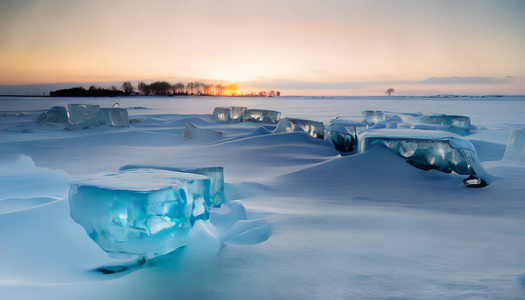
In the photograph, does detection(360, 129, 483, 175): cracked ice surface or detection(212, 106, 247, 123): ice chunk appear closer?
detection(360, 129, 483, 175): cracked ice surface

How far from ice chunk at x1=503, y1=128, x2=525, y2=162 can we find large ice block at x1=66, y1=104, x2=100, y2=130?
29.0 feet

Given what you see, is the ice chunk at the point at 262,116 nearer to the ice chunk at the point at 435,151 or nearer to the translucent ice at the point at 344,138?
the translucent ice at the point at 344,138

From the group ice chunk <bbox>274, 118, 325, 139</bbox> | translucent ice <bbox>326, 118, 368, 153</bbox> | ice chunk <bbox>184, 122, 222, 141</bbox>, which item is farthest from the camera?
ice chunk <bbox>184, 122, 222, 141</bbox>

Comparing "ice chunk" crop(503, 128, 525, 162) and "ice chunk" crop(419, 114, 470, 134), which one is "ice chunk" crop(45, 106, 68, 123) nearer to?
"ice chunk" crop(419, 114, 470, 134)

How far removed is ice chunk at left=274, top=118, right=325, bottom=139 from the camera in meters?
7.03

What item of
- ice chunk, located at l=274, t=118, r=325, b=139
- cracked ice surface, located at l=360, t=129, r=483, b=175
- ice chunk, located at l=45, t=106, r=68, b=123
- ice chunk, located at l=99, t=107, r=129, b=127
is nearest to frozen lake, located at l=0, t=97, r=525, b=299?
cracked ice surface, located at l=360, t=129, r=483, b=175

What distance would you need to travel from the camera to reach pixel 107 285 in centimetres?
149

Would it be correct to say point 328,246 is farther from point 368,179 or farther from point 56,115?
point 56,115

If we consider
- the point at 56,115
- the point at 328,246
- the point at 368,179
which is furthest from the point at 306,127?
the point at 56,115

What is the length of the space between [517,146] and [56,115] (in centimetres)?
1046

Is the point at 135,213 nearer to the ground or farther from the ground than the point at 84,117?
nearer to the ground

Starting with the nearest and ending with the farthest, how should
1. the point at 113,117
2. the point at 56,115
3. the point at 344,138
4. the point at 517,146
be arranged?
the point at 517,146
the point at 344,138
the point at 113,117
the point at 56,115

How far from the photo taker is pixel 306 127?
709 cm

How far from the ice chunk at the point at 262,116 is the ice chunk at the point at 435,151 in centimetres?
757
